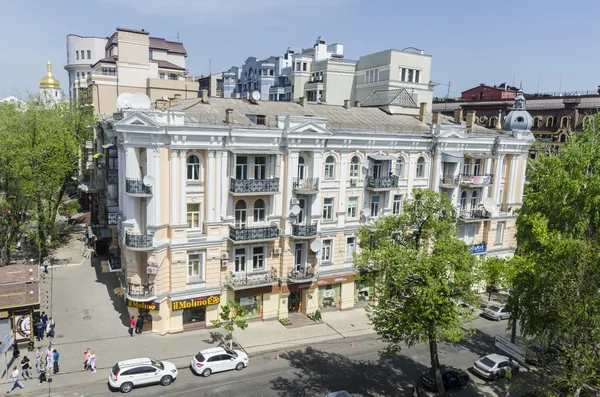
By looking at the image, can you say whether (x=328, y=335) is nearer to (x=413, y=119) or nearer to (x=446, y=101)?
(x=413, y=119)

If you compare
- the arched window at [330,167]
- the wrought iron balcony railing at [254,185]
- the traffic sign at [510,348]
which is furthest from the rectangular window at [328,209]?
the traffic sign at [510,348]

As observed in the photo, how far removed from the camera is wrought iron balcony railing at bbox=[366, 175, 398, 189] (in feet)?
127

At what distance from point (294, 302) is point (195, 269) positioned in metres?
9.13

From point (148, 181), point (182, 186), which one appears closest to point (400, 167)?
point (182, 186)

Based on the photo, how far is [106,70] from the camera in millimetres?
66000

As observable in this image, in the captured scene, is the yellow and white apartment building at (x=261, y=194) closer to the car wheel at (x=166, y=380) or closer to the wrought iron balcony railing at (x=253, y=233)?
the wrought iron balcony railing at (x=253, y=233)

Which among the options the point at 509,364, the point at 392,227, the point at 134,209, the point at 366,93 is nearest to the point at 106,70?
the point at 366,93

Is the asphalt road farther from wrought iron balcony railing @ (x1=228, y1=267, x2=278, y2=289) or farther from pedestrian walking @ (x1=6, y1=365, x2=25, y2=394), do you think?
wrought iron balcony railing @ (x1=228, y1=267, x2=278, y2=289)

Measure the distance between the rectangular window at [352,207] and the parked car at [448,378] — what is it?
14510 mm

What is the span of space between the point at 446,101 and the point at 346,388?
76.4 meters

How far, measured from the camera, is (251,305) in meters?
36.1

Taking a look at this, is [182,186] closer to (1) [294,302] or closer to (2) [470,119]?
(1) [294,302]

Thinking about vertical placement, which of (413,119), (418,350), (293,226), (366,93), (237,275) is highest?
(366,93)

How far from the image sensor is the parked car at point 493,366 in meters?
29.7
